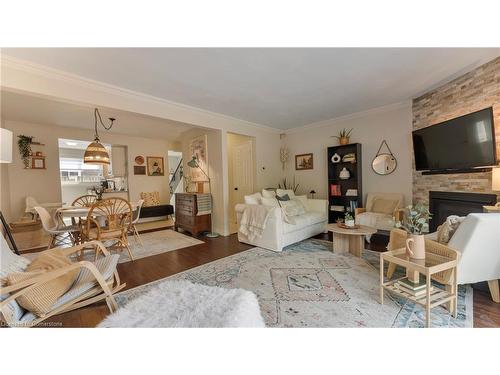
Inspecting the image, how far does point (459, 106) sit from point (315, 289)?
10.3 ft

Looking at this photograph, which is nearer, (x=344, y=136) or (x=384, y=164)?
(x=384, y=164)

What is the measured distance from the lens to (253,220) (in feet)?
10.8

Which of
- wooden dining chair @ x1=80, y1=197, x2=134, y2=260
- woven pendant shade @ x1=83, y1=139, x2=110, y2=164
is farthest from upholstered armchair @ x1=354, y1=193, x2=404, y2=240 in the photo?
woven pendant shade @ x1=83, y1=139, x2=110, y2=164

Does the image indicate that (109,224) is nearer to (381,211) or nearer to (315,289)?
(315,289)

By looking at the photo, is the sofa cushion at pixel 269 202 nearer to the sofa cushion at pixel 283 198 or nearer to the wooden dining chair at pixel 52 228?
the sofa cushion at pixel 283 198

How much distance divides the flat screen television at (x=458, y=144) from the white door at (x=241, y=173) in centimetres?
319

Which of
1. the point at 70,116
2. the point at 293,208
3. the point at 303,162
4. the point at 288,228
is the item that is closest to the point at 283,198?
the point at 293,208

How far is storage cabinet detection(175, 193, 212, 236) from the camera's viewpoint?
4008 mm

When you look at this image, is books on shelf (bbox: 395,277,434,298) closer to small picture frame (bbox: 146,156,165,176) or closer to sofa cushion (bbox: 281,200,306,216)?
sofa cushion (bbox: 281,200,306,216)
